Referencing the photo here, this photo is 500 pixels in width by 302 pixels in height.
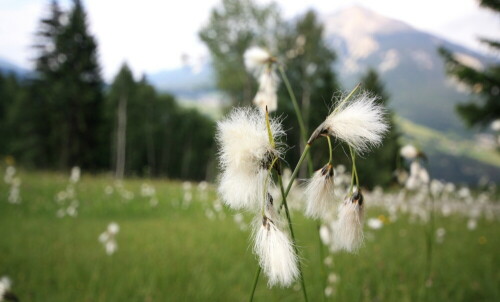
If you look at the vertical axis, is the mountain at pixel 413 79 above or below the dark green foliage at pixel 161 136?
above

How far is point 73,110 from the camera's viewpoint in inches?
968

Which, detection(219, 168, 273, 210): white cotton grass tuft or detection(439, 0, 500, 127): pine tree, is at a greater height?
detection(439, 0, 500, 127): pine tree

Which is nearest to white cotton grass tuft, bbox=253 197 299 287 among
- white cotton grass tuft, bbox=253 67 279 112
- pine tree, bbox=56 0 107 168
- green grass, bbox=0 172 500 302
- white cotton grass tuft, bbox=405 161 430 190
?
green grass, bbox=0 172 500 302

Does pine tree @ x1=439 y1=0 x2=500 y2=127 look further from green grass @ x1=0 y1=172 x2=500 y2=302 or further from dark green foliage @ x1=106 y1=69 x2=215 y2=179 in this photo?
dark green foliage @ x1=106 y1=69 x2=215 y2=179

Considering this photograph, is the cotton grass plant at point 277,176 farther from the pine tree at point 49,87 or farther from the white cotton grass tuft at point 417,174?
the pine tree at point 49,87

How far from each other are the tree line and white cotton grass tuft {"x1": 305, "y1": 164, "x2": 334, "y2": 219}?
17288 millimetres

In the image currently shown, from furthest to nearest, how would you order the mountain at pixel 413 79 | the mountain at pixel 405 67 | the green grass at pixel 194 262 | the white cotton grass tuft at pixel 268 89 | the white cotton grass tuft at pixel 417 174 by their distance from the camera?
the mountain at pixel 405 67 < the mountain at pixel 413 79 < the green grass at pixel 194 262 < the white cotton grass tuft at pixel 417 174 < the white cotton grass tuft at pixel 268 89

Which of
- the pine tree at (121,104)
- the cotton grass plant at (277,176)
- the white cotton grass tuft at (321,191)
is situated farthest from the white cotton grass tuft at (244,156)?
the pine tree at (121,104)

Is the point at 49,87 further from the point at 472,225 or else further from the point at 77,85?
the point at 472,225

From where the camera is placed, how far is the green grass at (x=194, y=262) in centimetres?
262

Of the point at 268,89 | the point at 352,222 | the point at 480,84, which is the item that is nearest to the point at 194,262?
the point at 268,89

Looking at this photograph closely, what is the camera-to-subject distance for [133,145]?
3719cm

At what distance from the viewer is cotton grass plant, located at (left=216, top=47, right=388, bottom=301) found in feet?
2.46

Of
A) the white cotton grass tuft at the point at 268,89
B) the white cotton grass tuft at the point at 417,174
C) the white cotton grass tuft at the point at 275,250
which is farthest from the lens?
the white cotton grass tuft at the point at 417,174
